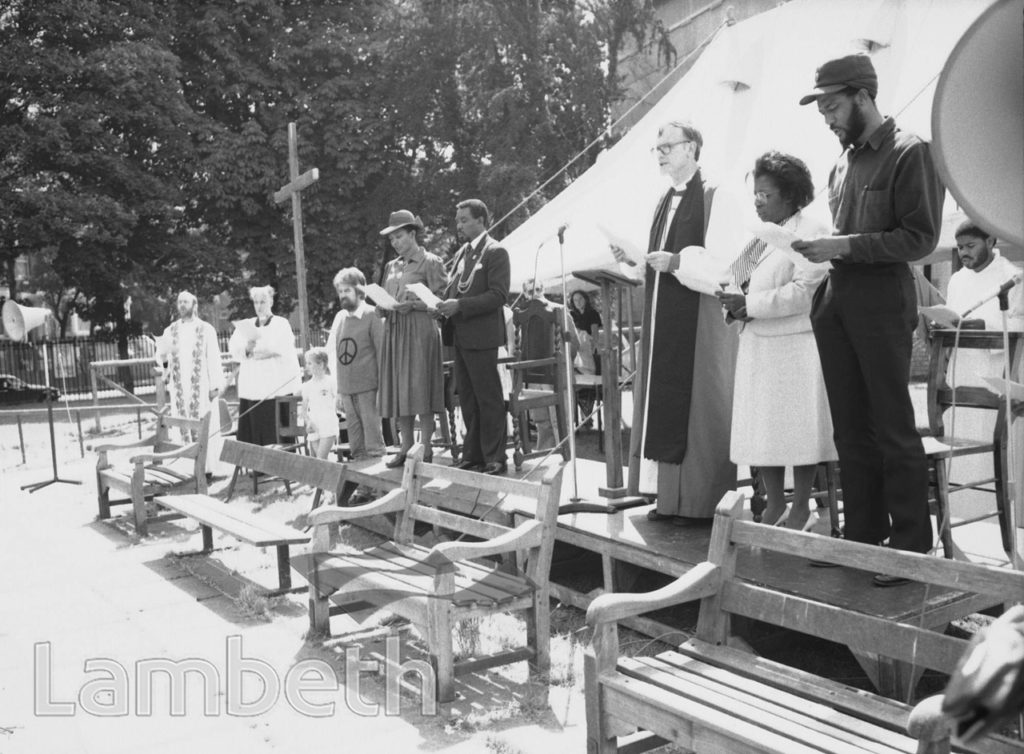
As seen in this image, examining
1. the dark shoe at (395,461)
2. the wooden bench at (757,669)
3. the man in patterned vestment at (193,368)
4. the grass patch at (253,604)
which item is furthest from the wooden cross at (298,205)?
the wooden bench at (757,669)

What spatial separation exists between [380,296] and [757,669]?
415 cm

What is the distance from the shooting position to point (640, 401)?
513 cm

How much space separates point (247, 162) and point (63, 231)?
4.18m

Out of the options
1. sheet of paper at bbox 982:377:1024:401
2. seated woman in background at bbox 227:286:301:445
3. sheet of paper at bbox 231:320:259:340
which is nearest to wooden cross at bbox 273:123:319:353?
seated woman in background at bbox 227:286:301:445

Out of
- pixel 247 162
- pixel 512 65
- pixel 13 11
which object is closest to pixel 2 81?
pixel 13 11

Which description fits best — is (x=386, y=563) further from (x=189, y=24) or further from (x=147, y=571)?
(x=189, y=24)

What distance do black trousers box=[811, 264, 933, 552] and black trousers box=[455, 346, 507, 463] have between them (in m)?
2.83

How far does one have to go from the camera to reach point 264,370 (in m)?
9.90

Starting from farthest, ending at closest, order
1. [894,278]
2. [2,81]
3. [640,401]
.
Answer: [2,81]
[640,401]
[894,278]

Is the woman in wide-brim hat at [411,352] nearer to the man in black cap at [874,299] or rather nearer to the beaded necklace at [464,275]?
the beaded necklace at [464,275]

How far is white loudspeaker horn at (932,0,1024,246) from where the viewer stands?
1346 mm

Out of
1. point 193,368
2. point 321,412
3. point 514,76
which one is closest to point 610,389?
point 321,412

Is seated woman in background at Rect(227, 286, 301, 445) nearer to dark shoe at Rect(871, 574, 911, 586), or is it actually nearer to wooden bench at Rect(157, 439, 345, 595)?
wooden bench at Rect(157, 439, 345, 595)

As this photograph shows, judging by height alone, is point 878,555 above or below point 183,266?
below
